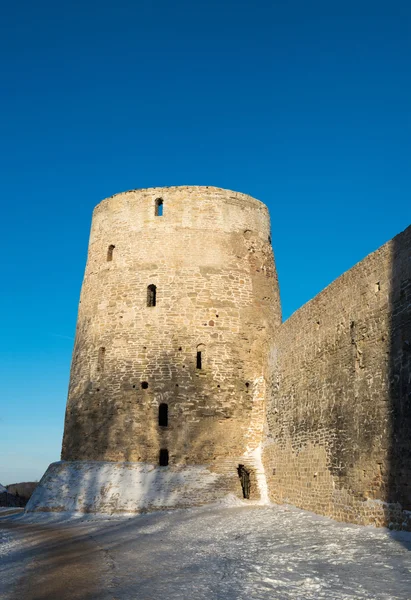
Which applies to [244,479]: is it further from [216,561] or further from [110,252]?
[216,561]

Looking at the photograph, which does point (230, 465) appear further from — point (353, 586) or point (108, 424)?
point (353, 586)

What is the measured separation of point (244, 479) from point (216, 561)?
32.0 ft

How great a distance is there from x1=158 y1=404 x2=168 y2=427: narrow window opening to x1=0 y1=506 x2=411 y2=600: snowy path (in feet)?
14.5

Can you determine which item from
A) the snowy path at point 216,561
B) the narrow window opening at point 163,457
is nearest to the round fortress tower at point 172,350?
the narrow window opening at point 163,457

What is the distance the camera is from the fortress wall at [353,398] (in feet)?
35.1

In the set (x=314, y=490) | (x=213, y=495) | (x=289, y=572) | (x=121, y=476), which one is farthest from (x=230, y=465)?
(x=289, y=572)

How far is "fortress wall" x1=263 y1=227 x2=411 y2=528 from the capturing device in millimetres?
10703

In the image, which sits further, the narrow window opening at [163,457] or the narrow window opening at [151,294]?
the narrow window opening at [151,294]

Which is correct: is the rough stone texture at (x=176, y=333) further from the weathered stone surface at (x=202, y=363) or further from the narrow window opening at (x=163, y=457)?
the narrow window opening at (x=163, y=457)

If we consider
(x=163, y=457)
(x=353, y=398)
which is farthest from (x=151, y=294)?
(x=353, y=398)

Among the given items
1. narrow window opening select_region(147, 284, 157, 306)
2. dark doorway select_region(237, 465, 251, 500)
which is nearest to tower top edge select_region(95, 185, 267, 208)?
narrow window opening select_region(147, 284, 157, 306)

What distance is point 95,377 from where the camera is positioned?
1936cm

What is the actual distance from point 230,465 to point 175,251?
690 centimetres

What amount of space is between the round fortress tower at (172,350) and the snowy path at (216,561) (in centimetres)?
387
